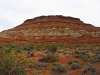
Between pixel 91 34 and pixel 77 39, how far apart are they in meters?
5.83

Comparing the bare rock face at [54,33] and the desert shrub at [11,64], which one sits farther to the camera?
the bare rock face at [54,33]

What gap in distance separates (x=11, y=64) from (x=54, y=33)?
49318 millimetres

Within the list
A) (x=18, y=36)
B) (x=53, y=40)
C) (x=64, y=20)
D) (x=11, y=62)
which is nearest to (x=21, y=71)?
(x=11, y=62)

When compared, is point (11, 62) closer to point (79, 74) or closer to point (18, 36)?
point (79, 74)

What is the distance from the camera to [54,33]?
5672cm

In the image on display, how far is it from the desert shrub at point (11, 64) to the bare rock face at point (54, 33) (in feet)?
143

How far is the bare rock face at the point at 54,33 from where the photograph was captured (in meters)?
53.1

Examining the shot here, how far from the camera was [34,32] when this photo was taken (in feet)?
191

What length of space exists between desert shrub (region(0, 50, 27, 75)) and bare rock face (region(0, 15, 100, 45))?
143 feet

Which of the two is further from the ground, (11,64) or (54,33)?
(11,64)

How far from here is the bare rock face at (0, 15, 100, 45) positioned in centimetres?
5315

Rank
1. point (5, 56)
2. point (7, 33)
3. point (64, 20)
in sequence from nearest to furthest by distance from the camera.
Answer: point (5, 56), point (7, 33), point (64, 20)

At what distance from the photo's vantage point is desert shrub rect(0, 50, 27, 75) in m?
7.29

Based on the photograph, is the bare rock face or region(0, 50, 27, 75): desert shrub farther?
the bare rock face
